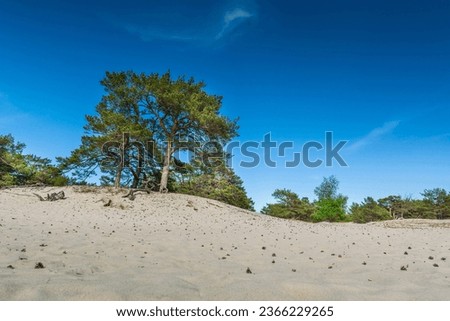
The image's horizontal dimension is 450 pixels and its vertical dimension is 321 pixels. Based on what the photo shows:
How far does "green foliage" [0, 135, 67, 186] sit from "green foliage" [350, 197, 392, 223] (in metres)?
39.9

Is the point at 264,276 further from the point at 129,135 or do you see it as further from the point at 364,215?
the point at 364,215

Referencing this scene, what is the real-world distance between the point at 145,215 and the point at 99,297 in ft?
38.7

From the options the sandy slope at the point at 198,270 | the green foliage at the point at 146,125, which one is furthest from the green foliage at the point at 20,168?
the sandy slope at the point at 198,270

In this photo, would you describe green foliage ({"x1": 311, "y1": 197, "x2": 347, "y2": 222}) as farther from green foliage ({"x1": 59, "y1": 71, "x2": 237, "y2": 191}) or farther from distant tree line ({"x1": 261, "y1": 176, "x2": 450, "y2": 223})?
green foliage ({"x1": 59, "y1": 71, "x2": 237, "y2": 191})

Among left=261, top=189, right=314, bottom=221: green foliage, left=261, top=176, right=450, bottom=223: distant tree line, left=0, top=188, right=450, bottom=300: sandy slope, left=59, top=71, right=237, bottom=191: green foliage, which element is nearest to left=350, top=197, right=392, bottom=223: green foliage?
left=261, top=176, right=450, bottom=223: distant tree line

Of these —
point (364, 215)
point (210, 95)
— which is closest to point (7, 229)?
point (210, 95)

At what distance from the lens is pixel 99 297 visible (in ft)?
10.8

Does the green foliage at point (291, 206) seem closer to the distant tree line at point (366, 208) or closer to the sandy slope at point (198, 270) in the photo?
the distant tree line at point (366, 208)

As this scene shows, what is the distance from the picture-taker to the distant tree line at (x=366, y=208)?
39.9 meters

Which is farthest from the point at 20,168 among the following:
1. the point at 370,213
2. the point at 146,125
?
the point at 370,213

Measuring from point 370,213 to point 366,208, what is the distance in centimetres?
159

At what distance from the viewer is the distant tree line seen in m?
39.9

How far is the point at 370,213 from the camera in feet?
150
